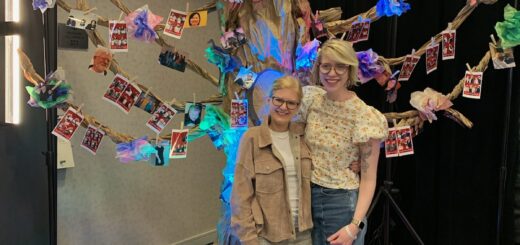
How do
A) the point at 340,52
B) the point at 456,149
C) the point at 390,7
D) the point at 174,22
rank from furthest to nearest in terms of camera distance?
the point at 456,149 → the point at 390,7 → the point at 174,22 → the point at 340,52

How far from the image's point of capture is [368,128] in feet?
4.72

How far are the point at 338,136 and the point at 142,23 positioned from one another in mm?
747

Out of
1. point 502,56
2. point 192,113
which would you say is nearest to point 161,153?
point 192,113

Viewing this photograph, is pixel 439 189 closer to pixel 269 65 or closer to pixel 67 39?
pixel 269 65

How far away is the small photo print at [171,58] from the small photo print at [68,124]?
33 cm

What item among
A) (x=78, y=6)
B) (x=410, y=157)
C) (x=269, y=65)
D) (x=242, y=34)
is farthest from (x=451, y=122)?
(x=78, y=6)

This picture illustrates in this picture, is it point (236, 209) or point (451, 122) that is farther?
Result: point (451, 122)

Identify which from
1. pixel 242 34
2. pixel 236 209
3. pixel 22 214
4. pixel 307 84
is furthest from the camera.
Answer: pixel 22 214

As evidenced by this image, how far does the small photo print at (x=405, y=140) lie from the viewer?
1794 millimetres

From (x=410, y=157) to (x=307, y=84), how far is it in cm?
107

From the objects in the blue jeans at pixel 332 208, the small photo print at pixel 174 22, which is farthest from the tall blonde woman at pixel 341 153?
the small photo print at pixel 174 22

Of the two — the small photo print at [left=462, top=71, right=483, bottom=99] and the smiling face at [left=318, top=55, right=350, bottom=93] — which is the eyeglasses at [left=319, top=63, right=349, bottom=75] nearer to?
the smiling face at [left=318, top=55, right=350, bottom=93]

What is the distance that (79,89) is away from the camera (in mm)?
2352

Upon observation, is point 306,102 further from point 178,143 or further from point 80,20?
point 80,20
